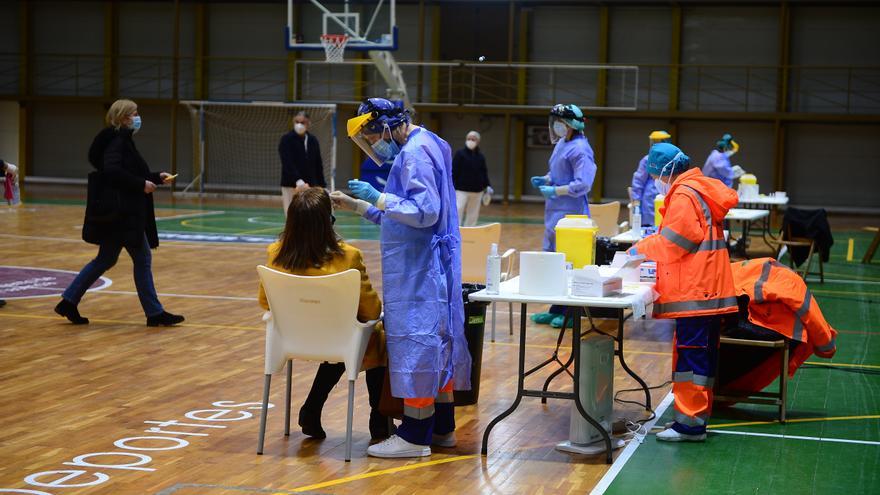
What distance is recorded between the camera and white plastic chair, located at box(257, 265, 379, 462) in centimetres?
507

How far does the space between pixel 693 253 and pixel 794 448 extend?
1094mm

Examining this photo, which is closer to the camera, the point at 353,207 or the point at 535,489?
the point at 535,489

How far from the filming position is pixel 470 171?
16141 millimetres

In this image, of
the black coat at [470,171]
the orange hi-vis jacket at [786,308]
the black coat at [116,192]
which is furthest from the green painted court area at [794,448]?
the black coat at [470,171]

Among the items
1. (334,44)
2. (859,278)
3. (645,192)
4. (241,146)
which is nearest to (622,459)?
(645,192)

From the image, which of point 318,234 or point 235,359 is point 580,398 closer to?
point 318,234

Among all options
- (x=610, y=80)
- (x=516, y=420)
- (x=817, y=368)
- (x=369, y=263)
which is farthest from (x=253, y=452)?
(x=610, y=80)

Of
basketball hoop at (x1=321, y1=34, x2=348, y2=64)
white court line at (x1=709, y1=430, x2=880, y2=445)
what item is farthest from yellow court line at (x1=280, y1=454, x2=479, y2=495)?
basketball hoop at (x1=321, y1=34, x2=348, y2=64)

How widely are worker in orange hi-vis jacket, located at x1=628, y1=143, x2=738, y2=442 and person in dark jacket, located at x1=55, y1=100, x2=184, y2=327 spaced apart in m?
4.20

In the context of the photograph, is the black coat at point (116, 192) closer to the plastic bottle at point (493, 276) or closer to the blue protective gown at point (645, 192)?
the plastic bottle at point (493, 276)

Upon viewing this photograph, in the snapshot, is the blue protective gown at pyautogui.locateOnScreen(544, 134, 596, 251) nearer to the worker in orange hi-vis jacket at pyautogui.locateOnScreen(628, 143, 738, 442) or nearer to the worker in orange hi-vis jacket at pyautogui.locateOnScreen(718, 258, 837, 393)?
the worker in orange hi-vis jacket at pyautogui.locateOnScreen(718, 258, 837, 393)

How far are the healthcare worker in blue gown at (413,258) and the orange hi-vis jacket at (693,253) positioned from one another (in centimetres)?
105

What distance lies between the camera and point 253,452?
5.26 m

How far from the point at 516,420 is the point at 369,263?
23.7 ft
